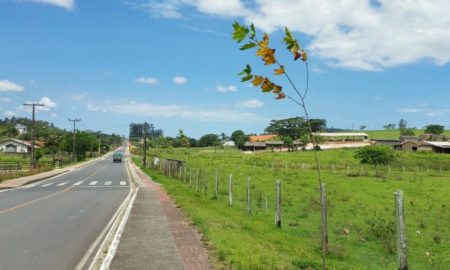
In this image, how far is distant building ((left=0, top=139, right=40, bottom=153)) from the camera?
4828 inches

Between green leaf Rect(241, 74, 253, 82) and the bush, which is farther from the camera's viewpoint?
the bush

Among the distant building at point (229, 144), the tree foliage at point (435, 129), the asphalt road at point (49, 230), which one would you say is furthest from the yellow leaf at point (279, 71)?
the distant building at point (229, 144)

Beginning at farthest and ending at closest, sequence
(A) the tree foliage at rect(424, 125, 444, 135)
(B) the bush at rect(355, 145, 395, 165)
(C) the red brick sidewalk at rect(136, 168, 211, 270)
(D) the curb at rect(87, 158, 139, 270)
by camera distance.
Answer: (A) the tree foliage at rect(424, 125, 444, 135) → (B) the bush at rect(355, 145, 395, 165) → (D) the curb at rect(87, 158, 139, 270) → (C) the red brick sidewalk at rect(136, 168, 211, 270)

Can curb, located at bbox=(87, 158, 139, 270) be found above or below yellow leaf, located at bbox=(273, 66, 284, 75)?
below

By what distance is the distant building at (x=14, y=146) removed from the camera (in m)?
123

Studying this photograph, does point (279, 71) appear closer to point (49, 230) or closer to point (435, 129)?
point (49, 230)

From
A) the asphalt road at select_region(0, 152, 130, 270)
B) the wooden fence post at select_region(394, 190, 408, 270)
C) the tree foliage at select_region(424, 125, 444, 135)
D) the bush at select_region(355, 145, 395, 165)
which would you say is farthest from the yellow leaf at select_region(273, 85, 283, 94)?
the tree foliage at select_region(424, 125, 444, 135)

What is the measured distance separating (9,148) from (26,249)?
414 ft

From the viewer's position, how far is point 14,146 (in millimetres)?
123688

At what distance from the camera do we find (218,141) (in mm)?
176375

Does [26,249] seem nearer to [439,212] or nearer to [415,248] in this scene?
[415,248]

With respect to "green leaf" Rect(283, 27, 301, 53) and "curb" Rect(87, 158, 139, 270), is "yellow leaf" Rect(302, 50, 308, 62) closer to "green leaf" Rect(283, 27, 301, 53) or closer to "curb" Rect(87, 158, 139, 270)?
"green leaf" Rect(283, 27, 301, 53)

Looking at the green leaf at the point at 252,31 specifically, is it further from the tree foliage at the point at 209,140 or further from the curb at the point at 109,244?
the tree foliage at the point at 209,140

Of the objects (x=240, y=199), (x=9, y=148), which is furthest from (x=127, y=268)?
(x=9, y=148)
